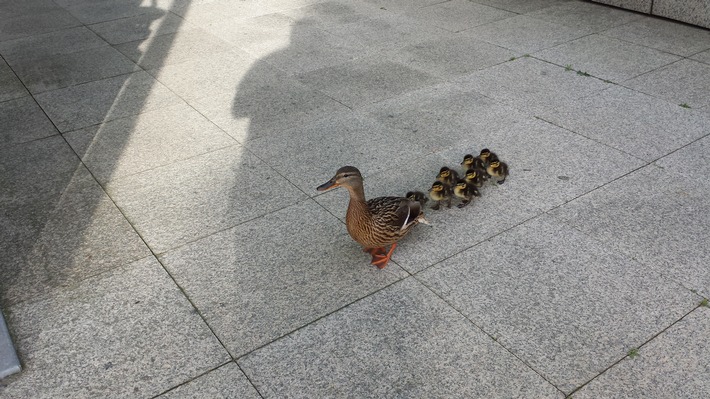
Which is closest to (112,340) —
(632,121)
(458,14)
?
(632,121)

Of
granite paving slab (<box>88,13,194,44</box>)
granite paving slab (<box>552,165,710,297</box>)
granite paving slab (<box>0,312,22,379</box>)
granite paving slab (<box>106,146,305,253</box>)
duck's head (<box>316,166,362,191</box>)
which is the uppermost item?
duck's head (<box>316,166,362,191</box>)

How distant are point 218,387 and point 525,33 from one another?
799 cm

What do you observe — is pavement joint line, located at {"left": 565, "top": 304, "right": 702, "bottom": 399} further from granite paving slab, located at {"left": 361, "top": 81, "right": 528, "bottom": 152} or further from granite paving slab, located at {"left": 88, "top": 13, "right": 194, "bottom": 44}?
granite paving slab, located at {"left": 88, "top": 13, "right": 194, "bottom": 44}

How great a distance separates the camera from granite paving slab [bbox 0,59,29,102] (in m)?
8.99

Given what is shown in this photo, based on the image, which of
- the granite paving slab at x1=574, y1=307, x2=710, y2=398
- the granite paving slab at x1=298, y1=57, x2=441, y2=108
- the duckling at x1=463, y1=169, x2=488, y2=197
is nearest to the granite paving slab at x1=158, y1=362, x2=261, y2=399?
the granite paving slab at x1=574, y1=307, x2=710, y2=398

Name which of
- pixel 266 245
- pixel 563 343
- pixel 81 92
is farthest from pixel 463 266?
pixel 81 92

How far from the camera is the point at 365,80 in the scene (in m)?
8.97

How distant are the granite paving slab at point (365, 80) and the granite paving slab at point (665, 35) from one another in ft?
10.9

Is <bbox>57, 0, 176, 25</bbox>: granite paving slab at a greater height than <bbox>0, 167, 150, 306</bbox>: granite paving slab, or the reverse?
<bbox>57, 0, 176, 25</bbox>: granite paving slab

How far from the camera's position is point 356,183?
5121mm

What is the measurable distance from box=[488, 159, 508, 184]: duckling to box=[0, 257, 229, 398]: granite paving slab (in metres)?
3.00

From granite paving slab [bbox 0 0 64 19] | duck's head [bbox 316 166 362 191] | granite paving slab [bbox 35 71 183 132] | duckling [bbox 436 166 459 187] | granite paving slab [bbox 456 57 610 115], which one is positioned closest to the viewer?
duck's head [bbox 316 166 362 191]

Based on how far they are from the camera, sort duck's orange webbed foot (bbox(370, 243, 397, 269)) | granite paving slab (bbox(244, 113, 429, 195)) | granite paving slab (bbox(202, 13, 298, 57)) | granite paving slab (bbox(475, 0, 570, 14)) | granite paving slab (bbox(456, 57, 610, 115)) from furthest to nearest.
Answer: granite paving slab (bbox(475, 0, 570, 14)) < granite paving slab (bbox(202, 13, 298, 57)) < granite paving slab (bbox(456, 57, 610, 115)) < granite paving slab (bbox(244, 113, 429, 195)) < duck's orange webbed foot (bbox(370, 243, 397, 269))

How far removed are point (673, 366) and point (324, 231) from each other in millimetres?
2870
